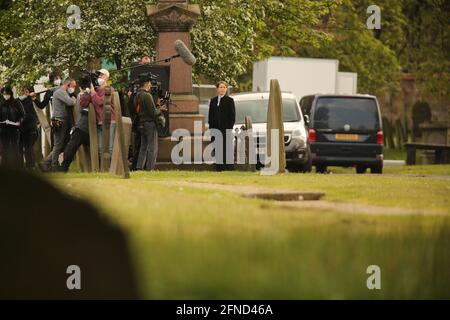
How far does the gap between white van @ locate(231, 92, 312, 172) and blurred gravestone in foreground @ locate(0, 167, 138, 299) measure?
84.8ft

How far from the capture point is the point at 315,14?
4181 centimetres

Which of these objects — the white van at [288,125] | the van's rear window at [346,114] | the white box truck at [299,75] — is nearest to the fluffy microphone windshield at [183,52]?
the white van at [288,125]

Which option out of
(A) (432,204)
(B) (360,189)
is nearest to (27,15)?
(B) (360,189)

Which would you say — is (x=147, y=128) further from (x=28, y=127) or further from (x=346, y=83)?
(x=346, y=83)

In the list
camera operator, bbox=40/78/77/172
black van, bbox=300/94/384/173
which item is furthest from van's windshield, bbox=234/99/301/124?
camera operator, bbox=40/78/77/172

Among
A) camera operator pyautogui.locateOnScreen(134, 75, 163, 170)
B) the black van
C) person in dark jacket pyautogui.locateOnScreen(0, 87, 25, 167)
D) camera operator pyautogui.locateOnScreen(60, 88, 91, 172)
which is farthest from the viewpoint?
the black van

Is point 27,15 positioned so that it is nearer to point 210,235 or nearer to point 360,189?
point 360,189

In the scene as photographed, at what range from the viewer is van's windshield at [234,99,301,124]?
32.1m

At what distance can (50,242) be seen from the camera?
4.74 meters

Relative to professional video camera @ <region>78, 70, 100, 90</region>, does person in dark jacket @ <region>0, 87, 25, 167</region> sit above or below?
below

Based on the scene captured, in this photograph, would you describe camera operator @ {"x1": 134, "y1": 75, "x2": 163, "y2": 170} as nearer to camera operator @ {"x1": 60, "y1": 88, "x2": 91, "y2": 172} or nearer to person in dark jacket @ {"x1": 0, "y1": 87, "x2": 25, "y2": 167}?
camera operator @ {"x1": 60, "y1": 88, "x2": 91, "y2": 172}

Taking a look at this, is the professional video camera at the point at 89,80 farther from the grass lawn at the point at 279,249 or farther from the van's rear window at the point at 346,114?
the grass lawn at the point at 279,249

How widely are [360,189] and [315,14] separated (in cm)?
2805

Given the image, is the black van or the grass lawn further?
the black van
